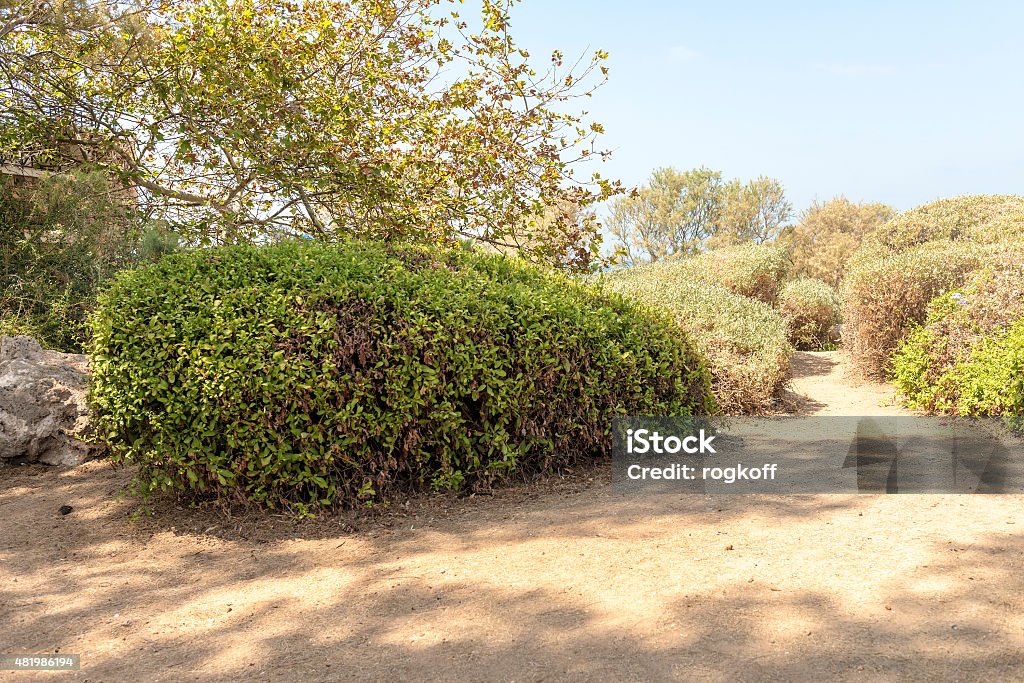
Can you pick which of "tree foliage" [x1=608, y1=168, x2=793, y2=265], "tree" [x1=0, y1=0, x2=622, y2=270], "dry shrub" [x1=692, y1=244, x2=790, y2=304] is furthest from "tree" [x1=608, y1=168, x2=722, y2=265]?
"tree" [x1=0, y1=0, x2=622, y2=270]

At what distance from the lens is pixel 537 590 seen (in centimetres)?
335

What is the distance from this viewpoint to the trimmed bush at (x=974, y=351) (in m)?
6.43

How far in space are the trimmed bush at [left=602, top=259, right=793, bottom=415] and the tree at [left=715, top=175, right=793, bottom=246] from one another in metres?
19.3

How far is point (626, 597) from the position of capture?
10.6 ft

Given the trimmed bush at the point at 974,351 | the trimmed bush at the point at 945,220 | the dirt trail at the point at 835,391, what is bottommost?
the dirt trail at the point at 835,391

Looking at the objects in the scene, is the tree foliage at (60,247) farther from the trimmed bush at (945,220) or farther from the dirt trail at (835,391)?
the trimmed bush at (945,220)

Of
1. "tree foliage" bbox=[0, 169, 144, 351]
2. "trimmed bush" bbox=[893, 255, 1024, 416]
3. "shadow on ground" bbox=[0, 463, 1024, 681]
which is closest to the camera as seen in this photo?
"shadow on ground" bbox=[0, 463, 1024, 681]

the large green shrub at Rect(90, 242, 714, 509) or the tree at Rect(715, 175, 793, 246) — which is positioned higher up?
the tree at Rect(715, 175, 793, 246)

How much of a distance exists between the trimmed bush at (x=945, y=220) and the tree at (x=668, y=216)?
1375 cm

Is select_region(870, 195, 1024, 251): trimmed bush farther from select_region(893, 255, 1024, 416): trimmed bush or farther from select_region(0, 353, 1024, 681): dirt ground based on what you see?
select_region(0, 353, 1024, 681): dirt ground

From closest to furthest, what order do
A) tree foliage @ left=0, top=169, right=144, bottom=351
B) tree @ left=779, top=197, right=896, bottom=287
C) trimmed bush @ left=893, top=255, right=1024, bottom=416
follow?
trimmed bush @ left=893, top=255, right=1024, bottom=416, tree foliage @ left=0, top=169, right=144, bottom=351, tree @ left=779, top=197, right=896, bottom=287

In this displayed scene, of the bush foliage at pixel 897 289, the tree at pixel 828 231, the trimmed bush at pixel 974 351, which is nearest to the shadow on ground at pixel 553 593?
the trimmed bush at pixel 974 351

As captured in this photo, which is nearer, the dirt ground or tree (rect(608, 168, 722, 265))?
the dirt ground

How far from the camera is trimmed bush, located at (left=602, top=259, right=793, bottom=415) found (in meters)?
7.41
